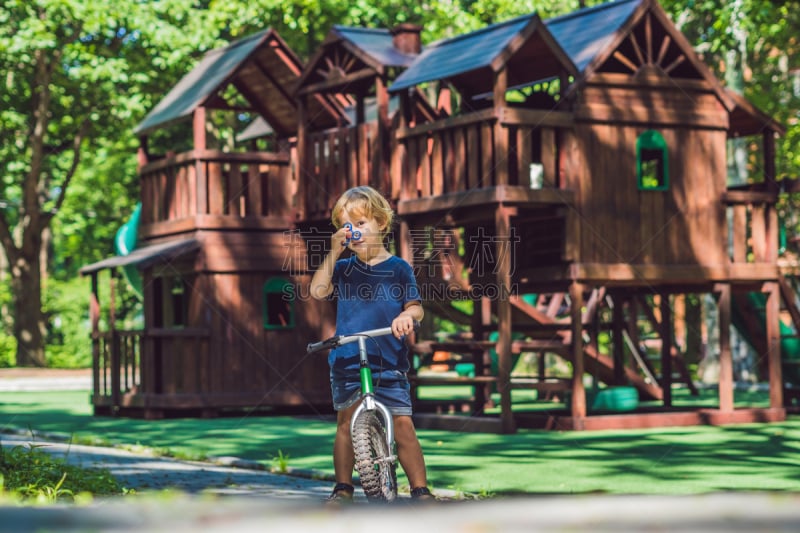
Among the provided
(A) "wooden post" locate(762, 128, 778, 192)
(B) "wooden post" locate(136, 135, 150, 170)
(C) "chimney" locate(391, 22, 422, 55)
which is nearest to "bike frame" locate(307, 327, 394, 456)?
(A) "wooden post" locate(762, 128, 778, 192)

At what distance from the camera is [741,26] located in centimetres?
2536

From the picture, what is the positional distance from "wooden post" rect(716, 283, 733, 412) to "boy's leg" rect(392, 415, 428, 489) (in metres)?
11.1

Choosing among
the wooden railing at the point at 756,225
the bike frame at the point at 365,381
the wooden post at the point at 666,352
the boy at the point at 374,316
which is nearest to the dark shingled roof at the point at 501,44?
the wooden railing at the point at 756,225

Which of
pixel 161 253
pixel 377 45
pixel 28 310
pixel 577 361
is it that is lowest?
pixel 577 361

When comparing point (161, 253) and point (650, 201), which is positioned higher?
point (650, 201)

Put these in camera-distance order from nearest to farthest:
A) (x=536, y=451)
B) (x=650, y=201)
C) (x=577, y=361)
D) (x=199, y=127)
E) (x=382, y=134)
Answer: (x=536, y=451) < (x=577, y=361) < (x=650, y=201) < (x=382, y=134) < (x=199, y=127)

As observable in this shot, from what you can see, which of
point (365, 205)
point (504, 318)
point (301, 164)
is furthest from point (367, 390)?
point (301, 164)

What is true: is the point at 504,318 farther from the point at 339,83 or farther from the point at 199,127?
the point at 199,127

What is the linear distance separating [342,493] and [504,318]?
934 centimetres

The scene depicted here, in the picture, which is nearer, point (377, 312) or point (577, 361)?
point (377, 312)

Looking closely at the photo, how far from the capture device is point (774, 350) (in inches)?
703

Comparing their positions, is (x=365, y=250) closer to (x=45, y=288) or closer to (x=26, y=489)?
(x=26, y=489)

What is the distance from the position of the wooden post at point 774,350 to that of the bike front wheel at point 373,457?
12.2 m

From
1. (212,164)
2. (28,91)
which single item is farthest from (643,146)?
(28,91)
